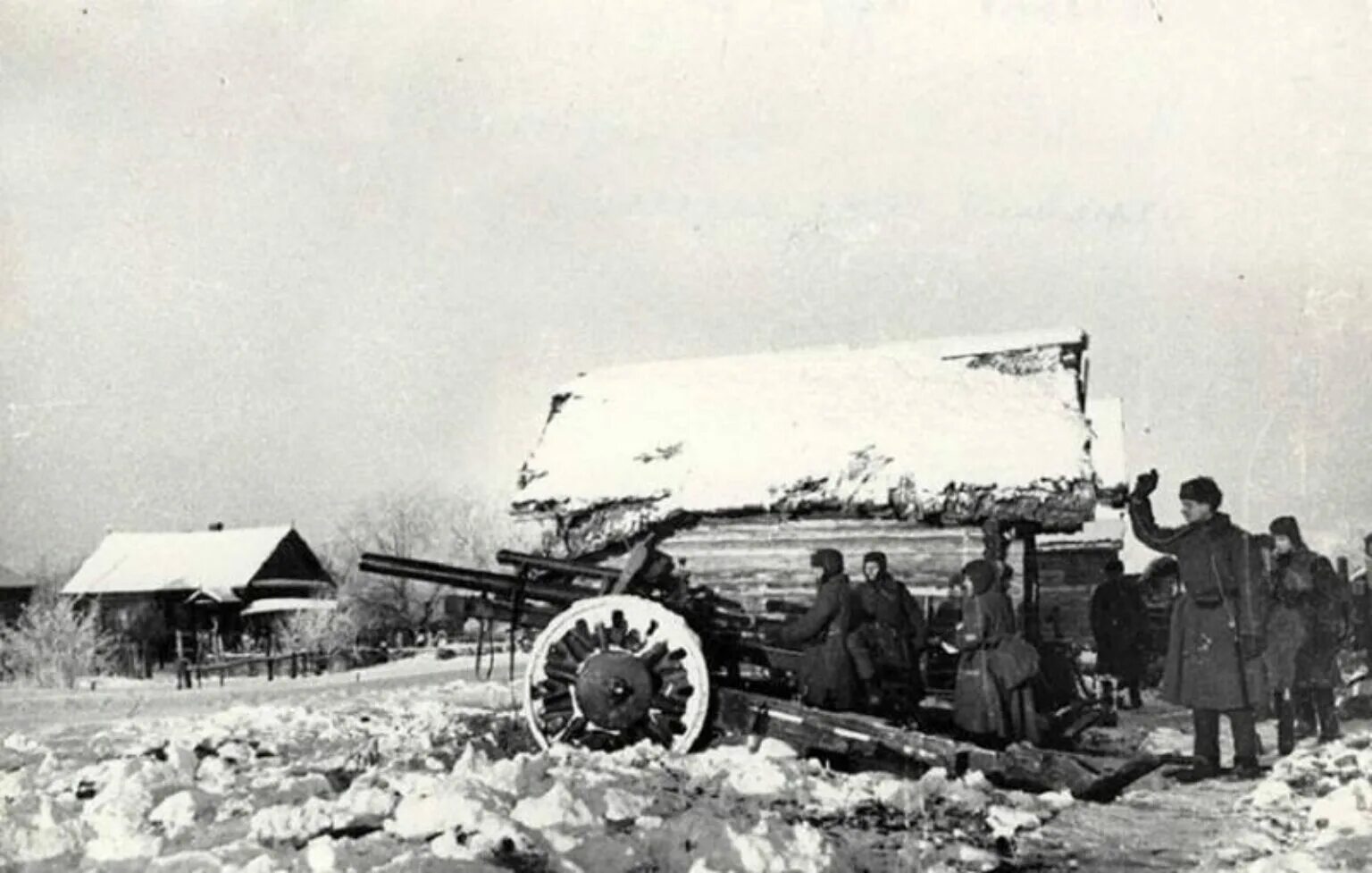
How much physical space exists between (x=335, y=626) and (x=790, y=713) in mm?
29185

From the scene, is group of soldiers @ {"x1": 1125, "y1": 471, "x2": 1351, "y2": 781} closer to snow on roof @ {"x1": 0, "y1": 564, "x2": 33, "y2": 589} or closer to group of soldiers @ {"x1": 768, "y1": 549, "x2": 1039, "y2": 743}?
group of soldiers @ {"x1": 768, "y1": 549, "x2": 1039, "y2": 743}

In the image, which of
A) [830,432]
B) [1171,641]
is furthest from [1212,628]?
[830,432]

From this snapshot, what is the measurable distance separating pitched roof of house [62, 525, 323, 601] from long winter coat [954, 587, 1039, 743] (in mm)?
35442

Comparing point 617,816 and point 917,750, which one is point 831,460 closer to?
point 917,750

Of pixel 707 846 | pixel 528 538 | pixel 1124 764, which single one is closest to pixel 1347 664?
pixel 1124 764

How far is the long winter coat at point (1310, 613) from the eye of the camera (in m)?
10.5

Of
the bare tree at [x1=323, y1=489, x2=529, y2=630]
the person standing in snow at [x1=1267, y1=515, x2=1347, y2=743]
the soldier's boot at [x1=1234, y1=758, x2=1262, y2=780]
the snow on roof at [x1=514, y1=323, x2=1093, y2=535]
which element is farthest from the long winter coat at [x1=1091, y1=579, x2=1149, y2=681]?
the bare tree at [x1=323, y1=489, x2=529, y2=630]

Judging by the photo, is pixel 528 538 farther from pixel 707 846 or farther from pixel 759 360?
pixel 707 846

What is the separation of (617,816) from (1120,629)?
9.88 m

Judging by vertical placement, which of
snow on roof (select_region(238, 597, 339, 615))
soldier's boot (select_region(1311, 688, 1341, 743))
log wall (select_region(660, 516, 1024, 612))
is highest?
log wall (select_region(660, 516, 1024, 612))

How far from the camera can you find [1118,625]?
14469mm

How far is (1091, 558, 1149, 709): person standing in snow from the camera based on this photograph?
14.5 m

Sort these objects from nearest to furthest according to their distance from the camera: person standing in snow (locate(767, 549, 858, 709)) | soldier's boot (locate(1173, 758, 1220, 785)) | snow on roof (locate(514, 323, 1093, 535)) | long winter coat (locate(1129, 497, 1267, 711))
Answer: soldier's boot (locate(1173, 758, 1220, 785)) < long winter coat (locate(1129, 497, 1267, 711)) < person standing in snow (locate(767, 549, 858, 709)) < snow on roof (locate(514, 323, 1093, 535))

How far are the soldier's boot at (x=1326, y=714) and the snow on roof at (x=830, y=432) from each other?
267 cm
